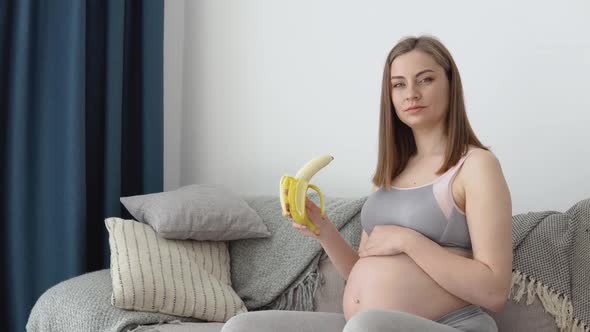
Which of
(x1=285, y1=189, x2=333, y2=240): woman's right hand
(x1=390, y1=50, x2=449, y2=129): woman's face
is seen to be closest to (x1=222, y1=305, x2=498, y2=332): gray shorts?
(x1=285, y1=189, x2=333, y2=240): woman's right hand

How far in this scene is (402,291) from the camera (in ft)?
5.04

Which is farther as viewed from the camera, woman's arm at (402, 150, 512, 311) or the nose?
the nose

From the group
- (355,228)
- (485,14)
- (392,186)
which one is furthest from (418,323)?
(485,14)

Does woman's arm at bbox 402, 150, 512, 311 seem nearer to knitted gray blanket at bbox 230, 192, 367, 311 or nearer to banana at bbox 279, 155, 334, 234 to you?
banana at bbox 279, 155, 334, 234

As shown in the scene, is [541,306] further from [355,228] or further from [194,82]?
[194,82]

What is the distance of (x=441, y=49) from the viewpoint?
170cm

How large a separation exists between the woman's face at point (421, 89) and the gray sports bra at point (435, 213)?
0.15 metres

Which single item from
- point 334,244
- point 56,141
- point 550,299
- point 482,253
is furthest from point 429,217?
point 56,141

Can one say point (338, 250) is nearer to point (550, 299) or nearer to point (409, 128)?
point (409, 128)

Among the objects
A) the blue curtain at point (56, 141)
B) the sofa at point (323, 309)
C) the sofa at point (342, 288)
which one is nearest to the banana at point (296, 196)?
the sofa at point (342, 288)

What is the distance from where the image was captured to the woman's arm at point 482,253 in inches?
58.3

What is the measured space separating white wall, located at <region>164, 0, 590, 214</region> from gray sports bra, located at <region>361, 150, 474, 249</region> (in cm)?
78

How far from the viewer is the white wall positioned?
7.30 ft

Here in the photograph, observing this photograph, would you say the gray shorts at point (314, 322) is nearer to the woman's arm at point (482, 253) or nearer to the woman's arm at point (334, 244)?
the woman's arm at point (482, 253)
